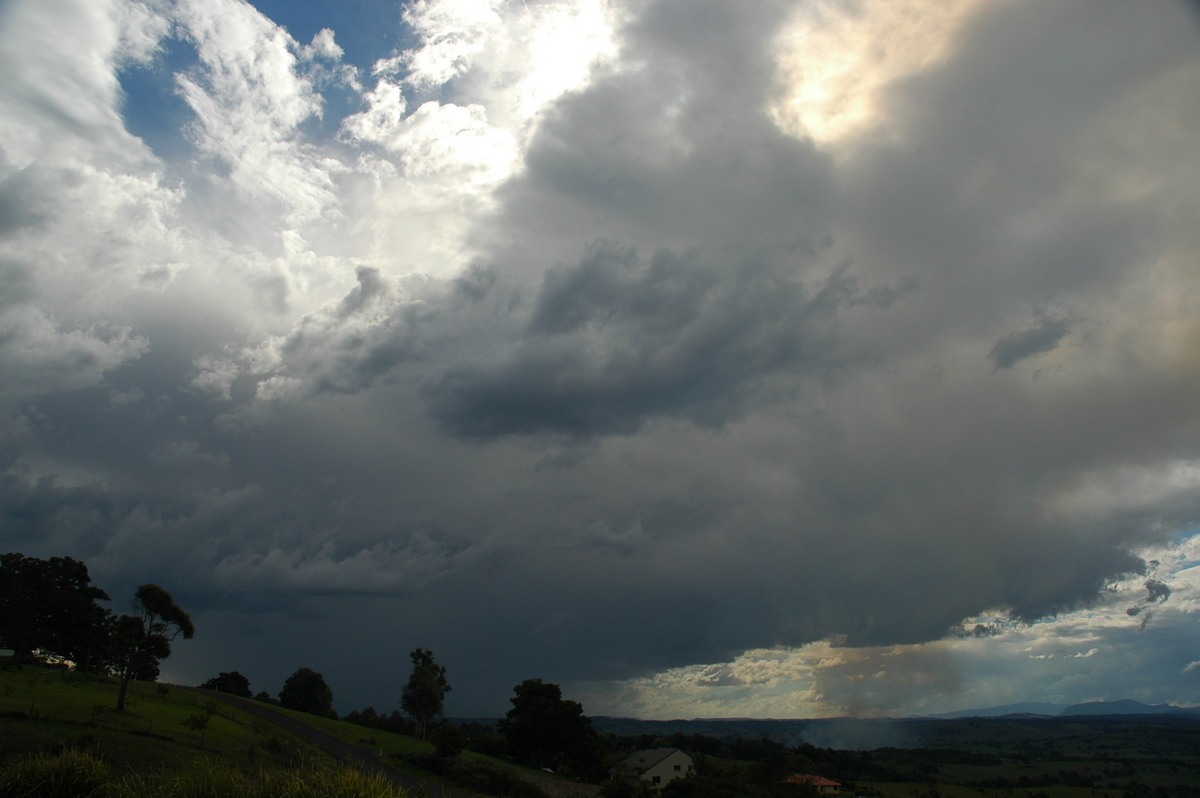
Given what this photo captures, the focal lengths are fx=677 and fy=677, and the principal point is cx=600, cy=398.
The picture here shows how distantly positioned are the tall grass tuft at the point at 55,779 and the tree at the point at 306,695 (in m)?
129

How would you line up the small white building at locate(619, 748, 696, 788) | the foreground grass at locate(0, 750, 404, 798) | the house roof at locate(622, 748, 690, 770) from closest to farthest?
the foreground grass at locate(0, 750, 404, 798), the small white building at locate(619, 748, 696, 788), the house roof at locate(622, 748, 690, 770)

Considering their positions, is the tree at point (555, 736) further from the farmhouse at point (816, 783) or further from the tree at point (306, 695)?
the tree at point (306, 695)

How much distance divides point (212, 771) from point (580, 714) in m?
88.5

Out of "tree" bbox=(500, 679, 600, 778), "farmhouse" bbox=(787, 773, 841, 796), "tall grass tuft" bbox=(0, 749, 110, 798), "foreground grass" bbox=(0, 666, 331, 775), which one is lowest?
"farmhouse" bbox=(787, 773, 841, 796)

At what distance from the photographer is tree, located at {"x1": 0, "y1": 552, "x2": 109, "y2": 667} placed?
80000 millimetres

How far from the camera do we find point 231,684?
131625 mm

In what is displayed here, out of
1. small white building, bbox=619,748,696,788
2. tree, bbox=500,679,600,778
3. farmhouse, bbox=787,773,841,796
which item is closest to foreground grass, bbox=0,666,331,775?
tree, bbox=500,679,600,778

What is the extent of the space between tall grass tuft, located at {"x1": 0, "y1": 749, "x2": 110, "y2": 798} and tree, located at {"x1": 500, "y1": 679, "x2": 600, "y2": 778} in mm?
84612

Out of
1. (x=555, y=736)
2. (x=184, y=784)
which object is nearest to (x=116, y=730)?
(x=184, y=784)

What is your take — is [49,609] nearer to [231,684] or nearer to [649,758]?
[231,684]

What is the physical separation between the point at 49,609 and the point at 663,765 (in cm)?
8349

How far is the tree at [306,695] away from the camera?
131 meters

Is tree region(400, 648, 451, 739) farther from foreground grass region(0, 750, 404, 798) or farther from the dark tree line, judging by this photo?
foreground grass region(0, 750, 404, 798)

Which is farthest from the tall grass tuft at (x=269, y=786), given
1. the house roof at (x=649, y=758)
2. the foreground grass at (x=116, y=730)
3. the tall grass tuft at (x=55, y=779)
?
the house roof at (x=649, y=758)
